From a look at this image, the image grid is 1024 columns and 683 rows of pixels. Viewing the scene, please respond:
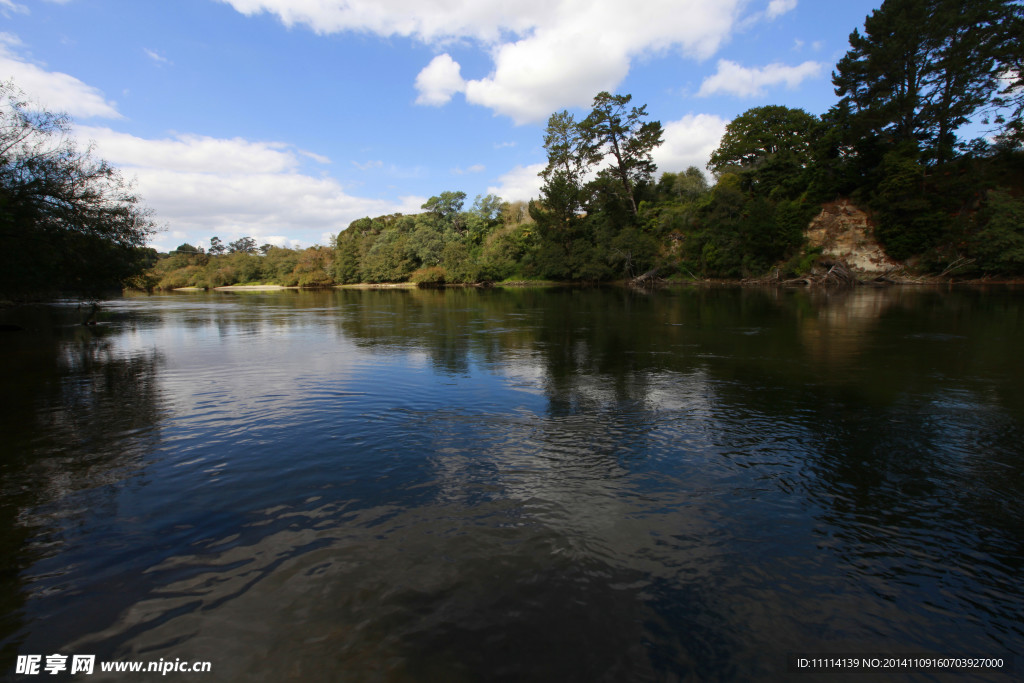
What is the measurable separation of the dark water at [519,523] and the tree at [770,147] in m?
54.9

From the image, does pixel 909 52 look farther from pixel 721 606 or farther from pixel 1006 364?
pixel 721 606

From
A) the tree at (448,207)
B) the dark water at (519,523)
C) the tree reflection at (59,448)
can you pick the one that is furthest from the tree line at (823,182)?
the tree reflection at (59,448)

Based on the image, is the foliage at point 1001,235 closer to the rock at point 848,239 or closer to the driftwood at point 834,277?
the rock at point 848,239

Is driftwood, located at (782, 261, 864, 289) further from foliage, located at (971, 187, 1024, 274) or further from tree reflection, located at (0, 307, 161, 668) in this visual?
tree reflection, located at (0, 307, 161, 668)

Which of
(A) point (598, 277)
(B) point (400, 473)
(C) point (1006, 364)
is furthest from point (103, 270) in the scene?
(A) point (598, 277)

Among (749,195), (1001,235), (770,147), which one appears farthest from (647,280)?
(1001,235)

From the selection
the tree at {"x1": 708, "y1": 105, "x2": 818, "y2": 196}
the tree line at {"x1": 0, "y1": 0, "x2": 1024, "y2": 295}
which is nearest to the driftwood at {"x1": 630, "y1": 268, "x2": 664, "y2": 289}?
the tree line at {"x1": 0, "y1": 0, "x2": 1024, "y2": 295}

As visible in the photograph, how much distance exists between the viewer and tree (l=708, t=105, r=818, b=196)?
56.6 m

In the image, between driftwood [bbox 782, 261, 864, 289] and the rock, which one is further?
the rock

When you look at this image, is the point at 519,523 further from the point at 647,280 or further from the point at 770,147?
the point at 770,147

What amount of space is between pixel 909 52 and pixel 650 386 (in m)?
58.9

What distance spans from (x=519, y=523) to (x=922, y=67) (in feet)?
213

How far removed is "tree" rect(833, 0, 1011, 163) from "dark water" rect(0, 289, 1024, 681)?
5029 cm

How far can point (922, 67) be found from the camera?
4581 centimetres
